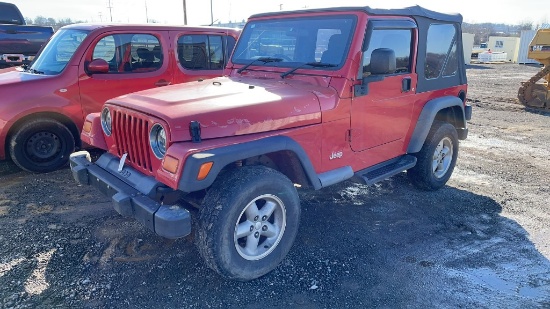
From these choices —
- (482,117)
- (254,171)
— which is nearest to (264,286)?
(254,171)

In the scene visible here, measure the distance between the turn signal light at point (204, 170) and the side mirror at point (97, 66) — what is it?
3643 millimetres

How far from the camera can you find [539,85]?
40.3 ft

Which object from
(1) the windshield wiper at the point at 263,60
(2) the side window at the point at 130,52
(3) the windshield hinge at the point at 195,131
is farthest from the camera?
(2) the side window at the point at 130,52

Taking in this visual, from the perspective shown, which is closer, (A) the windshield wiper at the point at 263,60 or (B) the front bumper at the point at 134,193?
(B) the front bumper at the point at 134,193

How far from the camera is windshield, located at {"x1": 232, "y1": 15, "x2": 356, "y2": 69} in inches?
154

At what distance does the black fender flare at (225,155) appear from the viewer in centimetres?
279

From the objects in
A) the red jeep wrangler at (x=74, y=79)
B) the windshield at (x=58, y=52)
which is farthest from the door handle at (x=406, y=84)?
the windshield at (x=58, y=52)

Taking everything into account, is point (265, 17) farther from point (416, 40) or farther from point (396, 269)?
point (396, 269)

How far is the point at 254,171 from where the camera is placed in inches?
126

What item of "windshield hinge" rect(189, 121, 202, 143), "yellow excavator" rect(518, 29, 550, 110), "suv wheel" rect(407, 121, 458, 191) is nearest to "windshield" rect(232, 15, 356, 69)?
"windshield hinge" rect(189, 121, 202, 143)

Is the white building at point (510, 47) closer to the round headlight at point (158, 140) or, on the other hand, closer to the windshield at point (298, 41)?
the windshield at point (298, 41)

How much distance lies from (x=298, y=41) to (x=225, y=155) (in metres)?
1.80

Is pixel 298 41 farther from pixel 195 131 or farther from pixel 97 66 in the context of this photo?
pixel 97 66

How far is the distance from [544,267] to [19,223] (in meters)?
4.98
